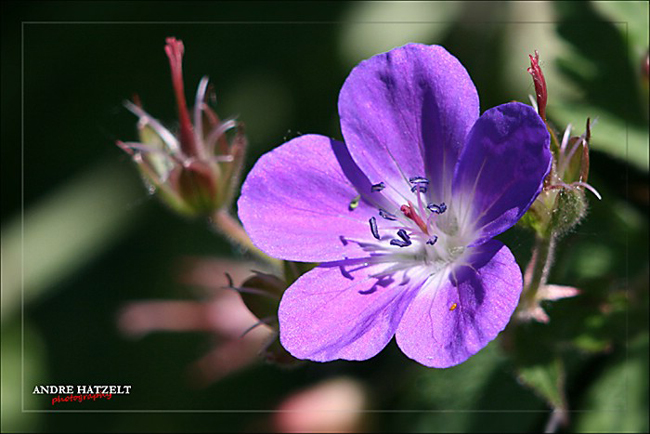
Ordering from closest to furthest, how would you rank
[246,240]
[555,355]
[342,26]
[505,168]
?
[505,168], [555,355], [246,240], [342,26]

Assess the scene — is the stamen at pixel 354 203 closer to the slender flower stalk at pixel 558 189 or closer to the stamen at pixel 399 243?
the stamen at pixel 399 243

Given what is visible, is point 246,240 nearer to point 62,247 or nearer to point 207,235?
point 207,235

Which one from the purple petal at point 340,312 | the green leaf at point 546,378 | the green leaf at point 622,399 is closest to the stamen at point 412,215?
the purple petal at point 340,312

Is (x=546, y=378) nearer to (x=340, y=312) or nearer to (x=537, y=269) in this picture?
(x=537, y=269)

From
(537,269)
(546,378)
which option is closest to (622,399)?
(546,378)

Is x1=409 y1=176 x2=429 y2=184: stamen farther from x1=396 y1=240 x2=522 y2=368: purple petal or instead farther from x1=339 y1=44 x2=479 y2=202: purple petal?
x1=396 y1=240 x2=522 y2=368: purple petal

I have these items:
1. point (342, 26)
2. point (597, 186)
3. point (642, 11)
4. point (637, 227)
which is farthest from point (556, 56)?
point (342, 26)
